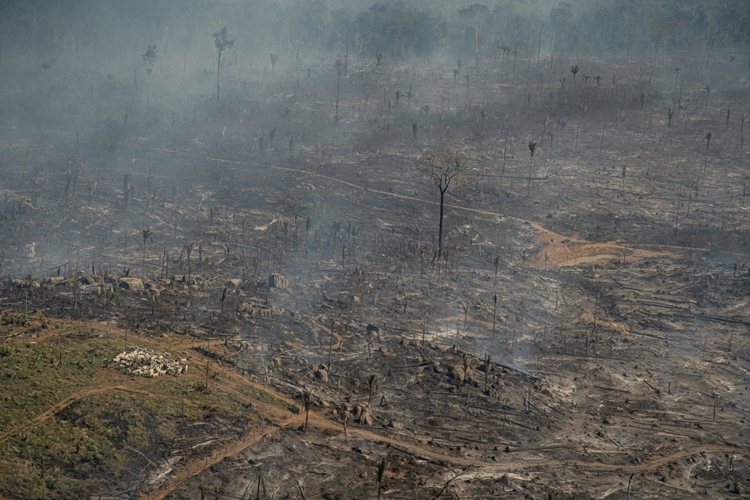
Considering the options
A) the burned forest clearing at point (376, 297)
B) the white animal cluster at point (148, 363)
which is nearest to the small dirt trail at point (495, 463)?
the burned forest clearing at point (376, 297)

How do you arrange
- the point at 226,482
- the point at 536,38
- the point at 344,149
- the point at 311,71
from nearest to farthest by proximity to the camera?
the point at 226,482 < the point at 344,149 < the point at 311,71 < the point at 536,38

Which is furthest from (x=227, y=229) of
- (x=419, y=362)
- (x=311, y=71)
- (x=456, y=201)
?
(x=311, y=71)

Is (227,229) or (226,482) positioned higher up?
(227,229)

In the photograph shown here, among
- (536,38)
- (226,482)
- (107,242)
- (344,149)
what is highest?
(536,38)

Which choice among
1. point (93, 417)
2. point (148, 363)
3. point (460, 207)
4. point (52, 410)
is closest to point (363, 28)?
point (460, 207)

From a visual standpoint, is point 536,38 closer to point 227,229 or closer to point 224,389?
point 227,229

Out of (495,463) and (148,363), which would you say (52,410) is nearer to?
(148,363)

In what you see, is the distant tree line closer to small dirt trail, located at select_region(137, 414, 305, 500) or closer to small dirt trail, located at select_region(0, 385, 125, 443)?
small dirt trail, located at select_region(137, 414, 305, 500)
